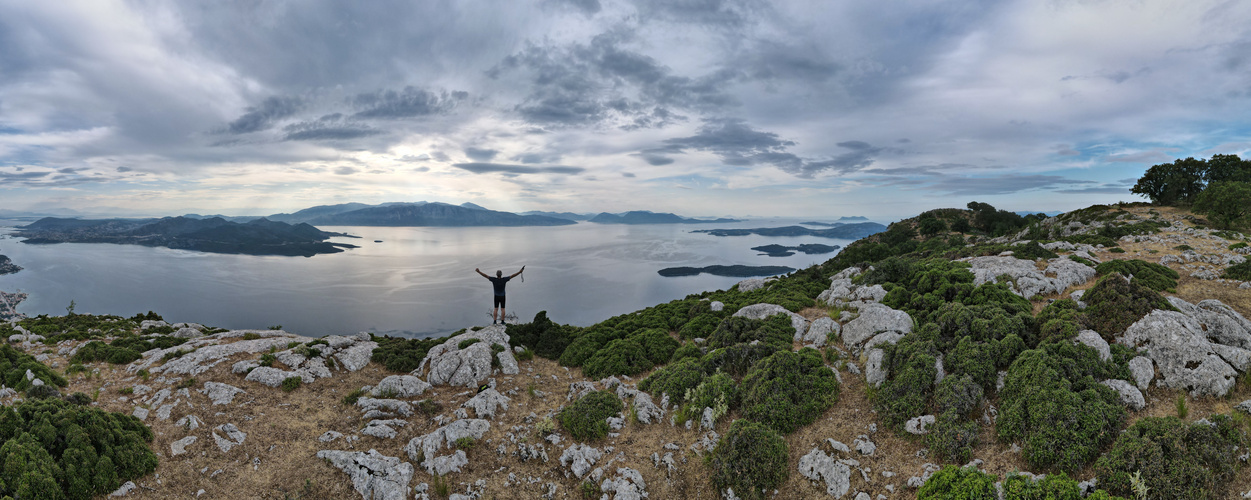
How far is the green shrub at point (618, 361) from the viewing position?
15875 millimetres

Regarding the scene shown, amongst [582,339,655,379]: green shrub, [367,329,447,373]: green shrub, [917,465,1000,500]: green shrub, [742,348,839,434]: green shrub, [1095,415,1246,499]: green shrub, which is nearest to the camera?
[1095,415,1246,499]: green shrub

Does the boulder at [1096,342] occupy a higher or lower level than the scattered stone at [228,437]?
higher

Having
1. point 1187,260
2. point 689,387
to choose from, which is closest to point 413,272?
point 689,387

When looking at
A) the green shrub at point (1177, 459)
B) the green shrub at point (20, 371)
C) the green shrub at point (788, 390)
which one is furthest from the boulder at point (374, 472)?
the green shrub at point (1177, 459)

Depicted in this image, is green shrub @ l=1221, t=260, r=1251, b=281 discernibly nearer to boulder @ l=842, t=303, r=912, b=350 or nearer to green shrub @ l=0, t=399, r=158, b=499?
boulder @ l=842, t=303, r=912, b=350

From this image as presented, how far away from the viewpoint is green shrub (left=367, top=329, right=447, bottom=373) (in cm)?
1639

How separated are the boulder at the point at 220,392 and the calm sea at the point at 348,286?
228 feet

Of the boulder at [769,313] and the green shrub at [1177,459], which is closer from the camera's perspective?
the green shrub at [1177,459]

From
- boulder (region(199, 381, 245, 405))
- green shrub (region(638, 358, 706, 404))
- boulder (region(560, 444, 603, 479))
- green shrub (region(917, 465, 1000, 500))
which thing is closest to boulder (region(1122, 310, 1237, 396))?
green shrub (region(917, 465, 1000, 500))

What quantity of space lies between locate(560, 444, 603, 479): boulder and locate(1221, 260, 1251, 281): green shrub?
95.2ft

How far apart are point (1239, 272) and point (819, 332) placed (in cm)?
2013

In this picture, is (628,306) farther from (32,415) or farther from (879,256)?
(32,415)

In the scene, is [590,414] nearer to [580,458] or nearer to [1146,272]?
[580,458]

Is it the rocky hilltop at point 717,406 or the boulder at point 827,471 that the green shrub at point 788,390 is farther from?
the boulder at point 827,471
